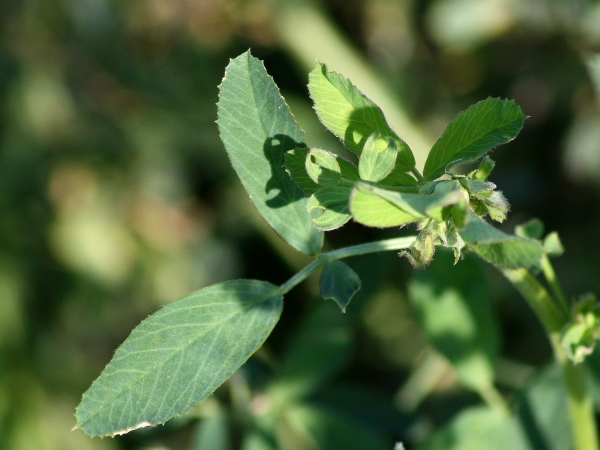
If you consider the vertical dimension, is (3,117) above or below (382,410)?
above

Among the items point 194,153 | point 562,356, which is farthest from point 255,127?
point 194,153

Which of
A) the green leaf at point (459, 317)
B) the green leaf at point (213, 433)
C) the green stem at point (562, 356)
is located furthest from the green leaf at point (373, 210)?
the green leaf at point (213, 433)

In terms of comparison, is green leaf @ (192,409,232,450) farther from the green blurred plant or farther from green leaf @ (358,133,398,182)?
green leaf @ (358,133,398,182)

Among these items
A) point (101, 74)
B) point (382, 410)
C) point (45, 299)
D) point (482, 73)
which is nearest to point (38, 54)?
point (101, 74)

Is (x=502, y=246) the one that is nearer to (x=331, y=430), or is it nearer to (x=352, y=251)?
(x=352, y=251)

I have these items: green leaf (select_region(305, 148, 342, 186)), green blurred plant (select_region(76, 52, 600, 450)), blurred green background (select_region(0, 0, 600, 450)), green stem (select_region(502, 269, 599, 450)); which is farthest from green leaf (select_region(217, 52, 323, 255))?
blurred green background (select_region(0, 0, 600, 450))

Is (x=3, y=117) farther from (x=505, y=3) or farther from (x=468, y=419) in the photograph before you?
(x=468, y=419)
